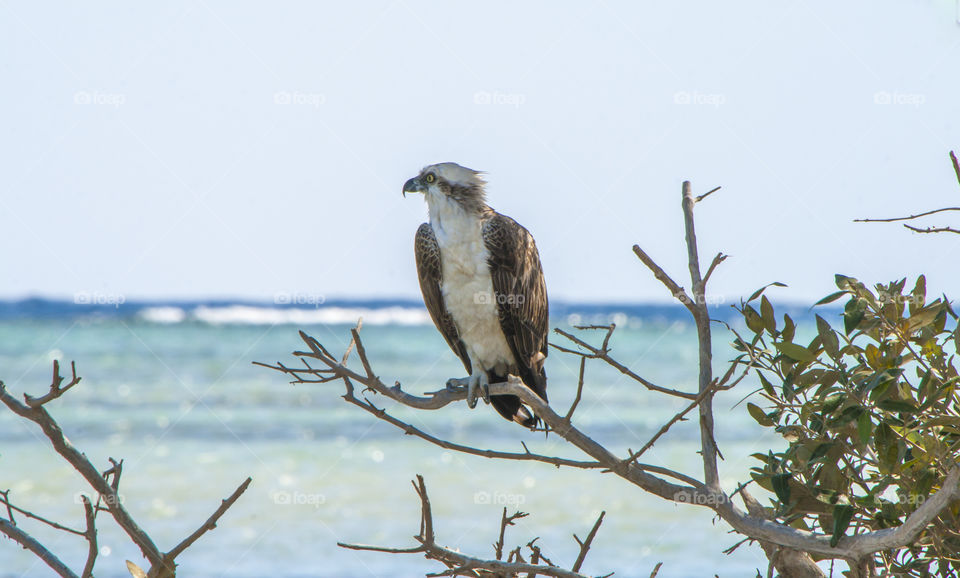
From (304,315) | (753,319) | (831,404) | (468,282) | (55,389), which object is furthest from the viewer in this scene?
(304,315)

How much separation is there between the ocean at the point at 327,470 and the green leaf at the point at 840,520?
0.27m

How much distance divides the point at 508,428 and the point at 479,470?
11.5ft

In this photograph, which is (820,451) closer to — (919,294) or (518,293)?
(919,294)

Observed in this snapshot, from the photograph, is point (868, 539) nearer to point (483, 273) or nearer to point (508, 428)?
point (483, 273)

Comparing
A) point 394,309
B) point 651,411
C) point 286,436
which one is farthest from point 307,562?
point 394,309

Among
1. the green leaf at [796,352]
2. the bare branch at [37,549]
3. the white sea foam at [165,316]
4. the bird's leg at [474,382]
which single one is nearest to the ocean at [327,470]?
the green leaf at [796,352]

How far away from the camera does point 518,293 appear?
4.25 metres

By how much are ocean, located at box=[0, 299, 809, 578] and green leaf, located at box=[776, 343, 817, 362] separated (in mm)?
372

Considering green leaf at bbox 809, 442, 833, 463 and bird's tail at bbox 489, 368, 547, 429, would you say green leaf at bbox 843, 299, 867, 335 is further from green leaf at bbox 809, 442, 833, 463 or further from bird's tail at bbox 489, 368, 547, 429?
bird's tail at bbox 489, 368, 547, 429

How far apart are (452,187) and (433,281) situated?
1.52 ft

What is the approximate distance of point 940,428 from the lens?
6.57ft

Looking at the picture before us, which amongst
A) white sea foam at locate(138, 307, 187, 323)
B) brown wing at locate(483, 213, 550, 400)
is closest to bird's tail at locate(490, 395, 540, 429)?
brown wing at locate(483, 213, 550, 400)

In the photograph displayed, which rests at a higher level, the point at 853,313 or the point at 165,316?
the point at 853,313

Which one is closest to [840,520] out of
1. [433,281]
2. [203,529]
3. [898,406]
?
[898,406]
